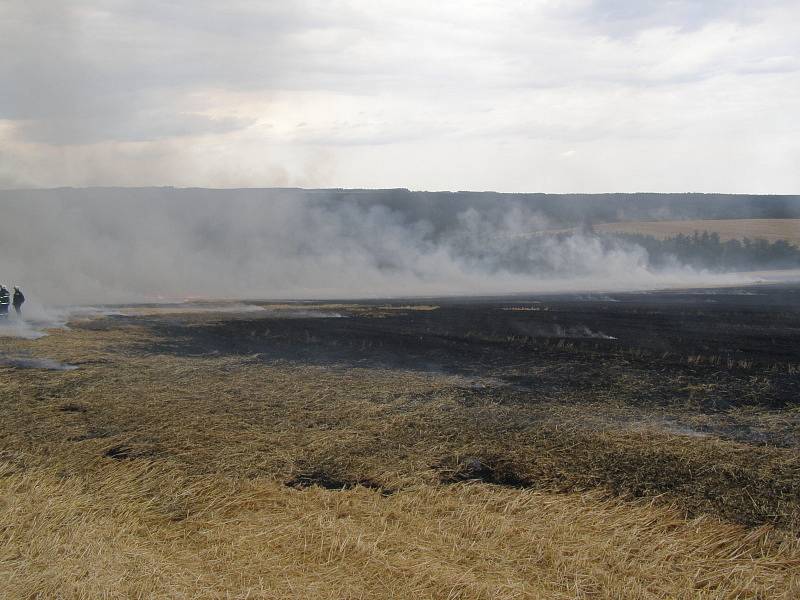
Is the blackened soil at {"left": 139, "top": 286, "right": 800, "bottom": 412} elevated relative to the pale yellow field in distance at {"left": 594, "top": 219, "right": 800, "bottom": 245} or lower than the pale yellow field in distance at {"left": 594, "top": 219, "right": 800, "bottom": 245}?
lower

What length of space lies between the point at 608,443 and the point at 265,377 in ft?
28.7

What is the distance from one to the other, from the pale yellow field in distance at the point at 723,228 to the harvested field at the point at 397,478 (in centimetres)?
10121

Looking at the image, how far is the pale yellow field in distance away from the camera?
11506 cm

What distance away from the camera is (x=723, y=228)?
12112 cm

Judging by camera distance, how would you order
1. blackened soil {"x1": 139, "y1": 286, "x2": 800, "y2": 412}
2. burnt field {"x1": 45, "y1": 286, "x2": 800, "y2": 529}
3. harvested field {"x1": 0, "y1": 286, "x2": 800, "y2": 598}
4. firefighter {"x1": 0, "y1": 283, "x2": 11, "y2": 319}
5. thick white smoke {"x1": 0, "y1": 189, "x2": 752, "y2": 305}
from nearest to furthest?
harvested field {"x1": 0, "y1": 286, "x2": 800, "y2": 598} < burnt field {"x1": 45, "y1": 286, "x2": 800, "y2": 529} < blackened soil {"x1": 139, "y1": 286, "x2": 800, "y2": 412} < firefighter {"x1": 0, "y1": 283, "x2": 11, "y2": 319} < thick white smoke {"x1": 0, "y1": 189, "x2": 752, "y2": 305}

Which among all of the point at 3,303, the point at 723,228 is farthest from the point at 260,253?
the point at 723,228

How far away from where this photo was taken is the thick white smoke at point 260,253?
208 ft

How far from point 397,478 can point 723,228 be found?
12348 cm

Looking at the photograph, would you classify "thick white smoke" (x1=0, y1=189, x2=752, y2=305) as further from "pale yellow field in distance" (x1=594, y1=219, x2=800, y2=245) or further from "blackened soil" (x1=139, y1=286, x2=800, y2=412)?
"blackened soil" (x1=139, y1=286, x2=800, y2=412)

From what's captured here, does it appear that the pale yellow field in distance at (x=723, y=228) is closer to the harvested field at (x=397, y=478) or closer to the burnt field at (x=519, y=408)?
the burnt field at (x=519, y=408)

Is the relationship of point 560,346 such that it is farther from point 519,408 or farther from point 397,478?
point 397,478

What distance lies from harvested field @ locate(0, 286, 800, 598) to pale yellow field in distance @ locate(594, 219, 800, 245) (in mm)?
101214

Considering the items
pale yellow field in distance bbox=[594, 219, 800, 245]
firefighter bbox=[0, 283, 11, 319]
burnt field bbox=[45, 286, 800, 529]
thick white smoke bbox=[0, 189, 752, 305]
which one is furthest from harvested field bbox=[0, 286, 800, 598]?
pale yellow field in distance bbox=[594, 219, 800, 245]

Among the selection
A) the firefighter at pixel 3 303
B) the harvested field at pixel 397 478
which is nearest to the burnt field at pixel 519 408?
the harvested field at pixel 397 478
